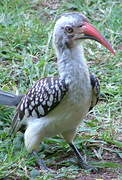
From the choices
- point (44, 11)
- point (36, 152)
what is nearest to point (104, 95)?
point (36, 152)

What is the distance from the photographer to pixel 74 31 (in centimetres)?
471

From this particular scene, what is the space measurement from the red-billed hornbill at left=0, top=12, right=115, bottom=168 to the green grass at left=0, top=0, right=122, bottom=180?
33cm

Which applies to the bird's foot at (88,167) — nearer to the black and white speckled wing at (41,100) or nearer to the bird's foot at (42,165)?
the bird's foot at (42,165)

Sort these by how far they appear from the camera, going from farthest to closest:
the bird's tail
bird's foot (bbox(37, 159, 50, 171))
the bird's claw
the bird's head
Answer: the bird's tail → the bird's claw → bird's foot (bbox(37, 159, 50, 171)) → the bird's head

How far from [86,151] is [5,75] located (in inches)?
59.0

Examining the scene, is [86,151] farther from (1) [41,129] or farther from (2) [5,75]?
(2) [5,75]

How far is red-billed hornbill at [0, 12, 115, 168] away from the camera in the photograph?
468 cm

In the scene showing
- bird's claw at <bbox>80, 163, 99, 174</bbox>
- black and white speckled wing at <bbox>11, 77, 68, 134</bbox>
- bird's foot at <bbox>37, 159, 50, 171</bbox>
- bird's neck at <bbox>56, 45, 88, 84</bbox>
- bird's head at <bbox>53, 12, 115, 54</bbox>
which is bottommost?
bird's claw at <bbox>80, 163, 99, 174</bbox>

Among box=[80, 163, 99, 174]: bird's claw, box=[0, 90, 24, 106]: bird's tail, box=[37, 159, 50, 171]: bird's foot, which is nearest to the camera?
box=[37, 159, 50, 171]: bird's foot

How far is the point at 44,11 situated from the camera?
7895 millimetres

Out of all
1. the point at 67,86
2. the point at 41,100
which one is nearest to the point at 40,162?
the point at 41,100

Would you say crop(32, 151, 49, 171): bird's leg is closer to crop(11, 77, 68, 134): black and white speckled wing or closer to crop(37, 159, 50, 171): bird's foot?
crop(37, 159, 50, 171): bird's foot

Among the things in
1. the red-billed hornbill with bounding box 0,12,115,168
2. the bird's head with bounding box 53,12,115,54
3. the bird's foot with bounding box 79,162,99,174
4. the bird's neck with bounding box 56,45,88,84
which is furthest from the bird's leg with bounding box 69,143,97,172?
the bird's head with bounding box 53,12,115,54

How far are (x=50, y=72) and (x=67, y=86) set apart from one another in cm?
177
